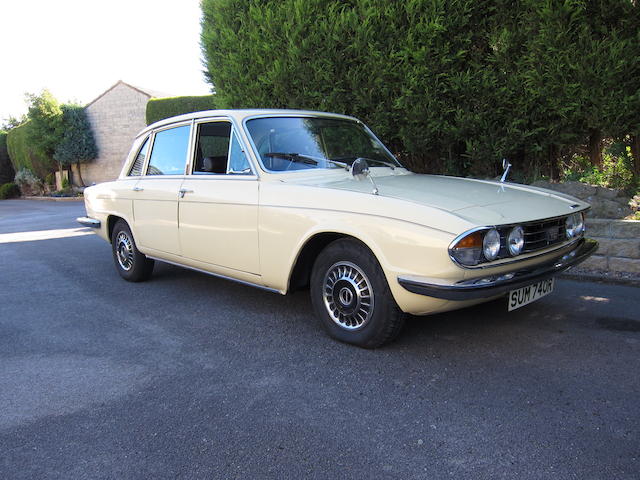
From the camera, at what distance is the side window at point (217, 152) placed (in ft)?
14.0

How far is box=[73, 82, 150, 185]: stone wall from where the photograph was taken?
75.2ft

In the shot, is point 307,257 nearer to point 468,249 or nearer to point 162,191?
point 468,249

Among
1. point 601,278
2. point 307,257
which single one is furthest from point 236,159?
point 601,278

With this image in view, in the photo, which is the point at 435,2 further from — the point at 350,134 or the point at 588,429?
the point at 588,429

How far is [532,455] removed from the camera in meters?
2.33

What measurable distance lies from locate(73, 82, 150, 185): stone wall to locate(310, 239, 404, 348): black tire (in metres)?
21.1

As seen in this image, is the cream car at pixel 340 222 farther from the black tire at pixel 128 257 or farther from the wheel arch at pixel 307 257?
the black tire at pixel 128 257

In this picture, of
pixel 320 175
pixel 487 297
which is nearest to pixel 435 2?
pixel 320 175

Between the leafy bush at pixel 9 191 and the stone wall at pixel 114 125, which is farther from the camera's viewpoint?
the leafy bush at pixel 9 191

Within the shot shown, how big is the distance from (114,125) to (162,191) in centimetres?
2114

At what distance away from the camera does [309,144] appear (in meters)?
4.39

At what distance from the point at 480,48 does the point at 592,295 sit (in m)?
3.32

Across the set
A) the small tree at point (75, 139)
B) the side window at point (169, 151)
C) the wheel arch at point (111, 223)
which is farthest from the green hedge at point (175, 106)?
the side window at point (169, 151)

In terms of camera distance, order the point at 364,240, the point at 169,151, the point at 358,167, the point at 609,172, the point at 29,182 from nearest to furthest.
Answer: the point at 364,240, the point at 358,167, the point at 169,151, the point at 609,172, the point at 29,182
